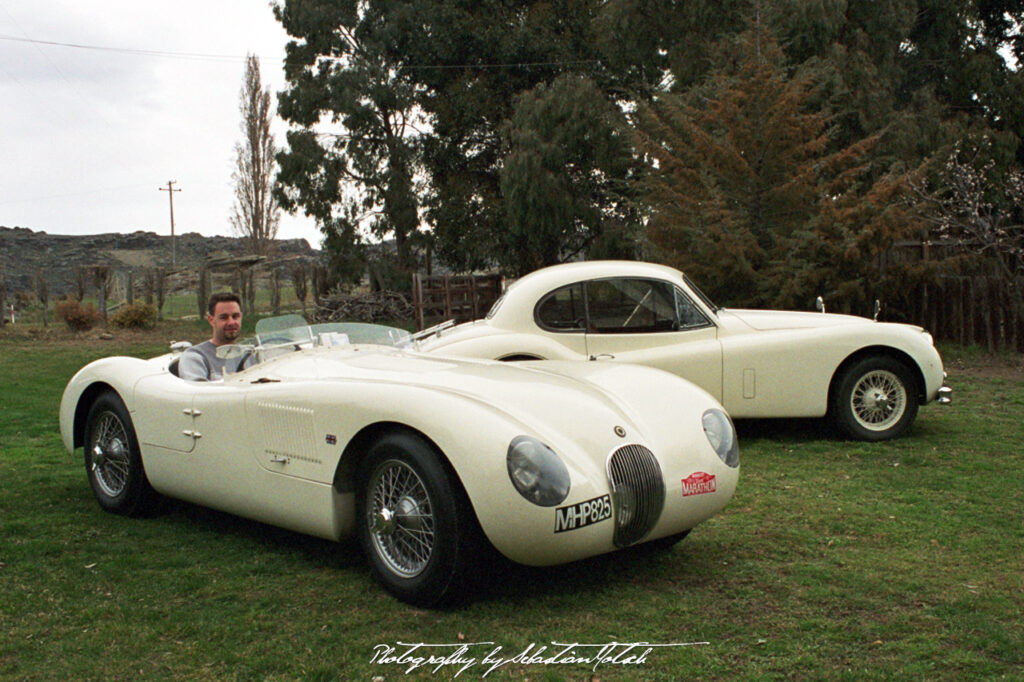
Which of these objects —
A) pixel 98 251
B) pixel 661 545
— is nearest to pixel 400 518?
pixel 661 545

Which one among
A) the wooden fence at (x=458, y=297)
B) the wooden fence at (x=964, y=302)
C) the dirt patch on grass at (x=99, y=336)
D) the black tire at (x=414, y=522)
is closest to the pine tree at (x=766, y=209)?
the wooden fence at (x=964, y=302)

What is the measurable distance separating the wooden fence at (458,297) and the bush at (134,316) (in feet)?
25.1

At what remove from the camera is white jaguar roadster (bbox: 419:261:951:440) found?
802 cm

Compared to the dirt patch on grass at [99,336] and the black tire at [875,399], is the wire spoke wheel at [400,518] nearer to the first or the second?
the black tire at [875,399]

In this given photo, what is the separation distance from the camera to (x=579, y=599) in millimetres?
4211

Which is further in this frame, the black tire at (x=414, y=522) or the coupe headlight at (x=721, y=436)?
the coupe headlight at (x=721, y=436)

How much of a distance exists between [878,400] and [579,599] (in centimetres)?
481

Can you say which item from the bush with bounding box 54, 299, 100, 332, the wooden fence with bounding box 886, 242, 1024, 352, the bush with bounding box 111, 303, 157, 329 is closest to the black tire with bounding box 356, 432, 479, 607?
the wooden fence with bounding box 886, 242, 1024, 352

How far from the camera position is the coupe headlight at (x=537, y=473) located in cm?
386

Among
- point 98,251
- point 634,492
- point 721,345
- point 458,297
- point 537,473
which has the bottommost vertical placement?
point 634,492

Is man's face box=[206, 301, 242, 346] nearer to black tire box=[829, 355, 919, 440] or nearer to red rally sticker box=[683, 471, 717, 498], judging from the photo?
red rally sticker box=[683, 471, 717, 498]

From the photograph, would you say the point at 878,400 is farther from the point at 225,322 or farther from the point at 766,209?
the point at 766,209

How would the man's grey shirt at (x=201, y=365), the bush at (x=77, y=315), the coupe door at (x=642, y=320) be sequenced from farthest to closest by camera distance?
the bush at (x=77, y=315)
the coupe door at (x=642, y=320)
the man's grey shirt at (x=201, y=365)

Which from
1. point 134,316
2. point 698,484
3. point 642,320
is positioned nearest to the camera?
point 698,484
